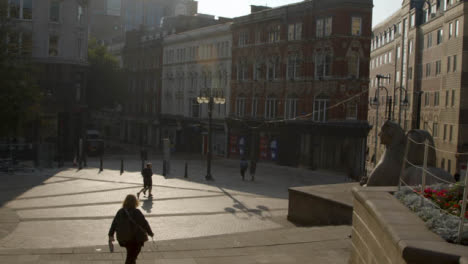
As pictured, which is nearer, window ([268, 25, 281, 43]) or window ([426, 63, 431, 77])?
window ([268, 25, 281, 43])

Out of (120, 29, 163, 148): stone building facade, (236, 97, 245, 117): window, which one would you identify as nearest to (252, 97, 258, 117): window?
(236, 97, 245, 117): window

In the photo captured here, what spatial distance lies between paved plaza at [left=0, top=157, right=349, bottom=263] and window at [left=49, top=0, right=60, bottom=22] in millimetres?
15974

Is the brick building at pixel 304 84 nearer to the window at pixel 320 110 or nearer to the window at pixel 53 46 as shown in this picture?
the window at pixel 320 110

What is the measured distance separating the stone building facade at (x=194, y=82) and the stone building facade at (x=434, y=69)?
17.5 metres

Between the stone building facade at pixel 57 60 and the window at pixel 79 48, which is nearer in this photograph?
the stone building facade at pixel 57 60

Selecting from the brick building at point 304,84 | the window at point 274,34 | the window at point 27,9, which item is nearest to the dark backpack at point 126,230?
the brick building at point 304,84

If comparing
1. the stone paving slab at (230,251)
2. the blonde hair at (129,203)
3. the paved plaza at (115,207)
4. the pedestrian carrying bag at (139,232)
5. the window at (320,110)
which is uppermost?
the window at (320,110)

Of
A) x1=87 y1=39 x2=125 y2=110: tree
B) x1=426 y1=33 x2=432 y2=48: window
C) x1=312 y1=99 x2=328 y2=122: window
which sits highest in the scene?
x1=426 y1=33 x2=432 y2=48: window

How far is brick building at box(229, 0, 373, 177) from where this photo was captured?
141 feet

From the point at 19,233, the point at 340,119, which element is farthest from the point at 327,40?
the point at 19,233

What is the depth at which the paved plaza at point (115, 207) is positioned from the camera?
14.7 meters

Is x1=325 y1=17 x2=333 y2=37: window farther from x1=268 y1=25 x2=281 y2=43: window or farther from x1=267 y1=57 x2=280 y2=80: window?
x1=267 y1=57 x2=280 y2=80: window

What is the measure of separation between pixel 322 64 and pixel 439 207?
38483 mm

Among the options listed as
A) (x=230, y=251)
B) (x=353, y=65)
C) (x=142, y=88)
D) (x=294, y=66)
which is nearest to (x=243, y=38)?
(x=294, y=66)
